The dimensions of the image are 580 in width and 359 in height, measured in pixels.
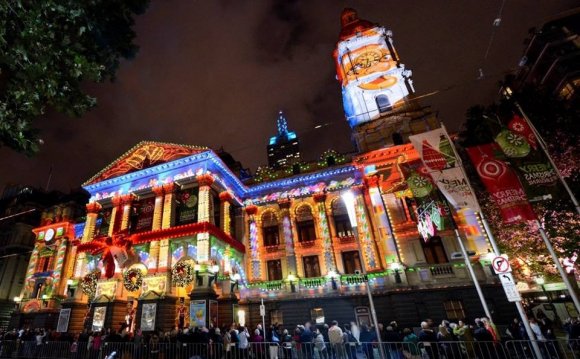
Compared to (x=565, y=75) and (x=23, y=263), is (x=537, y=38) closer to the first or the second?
(x=565, y=75)

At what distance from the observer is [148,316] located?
1978 centimetres

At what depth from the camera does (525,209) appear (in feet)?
35.0

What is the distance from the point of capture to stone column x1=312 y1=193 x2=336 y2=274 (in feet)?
76.9

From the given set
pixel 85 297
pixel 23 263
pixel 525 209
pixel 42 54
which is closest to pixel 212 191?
pixel 85 297

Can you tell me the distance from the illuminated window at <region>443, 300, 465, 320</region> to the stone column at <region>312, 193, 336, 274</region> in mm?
8104

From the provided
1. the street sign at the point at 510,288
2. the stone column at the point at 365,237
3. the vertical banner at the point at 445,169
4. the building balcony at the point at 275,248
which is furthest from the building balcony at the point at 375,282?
the street sign at the point at 510,288

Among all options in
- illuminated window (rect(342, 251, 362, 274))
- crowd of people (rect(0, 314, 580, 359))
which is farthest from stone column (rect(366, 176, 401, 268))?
crowd of people (rect(0, 314, 580, 359))

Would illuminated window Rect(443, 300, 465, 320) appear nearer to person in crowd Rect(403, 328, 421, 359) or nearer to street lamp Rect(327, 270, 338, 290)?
street lamp Rect(327, 270, 338, 290)

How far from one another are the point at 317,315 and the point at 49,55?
21.1 metres

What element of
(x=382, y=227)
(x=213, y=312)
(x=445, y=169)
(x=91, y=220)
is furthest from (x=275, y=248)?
(x=91, y=220)

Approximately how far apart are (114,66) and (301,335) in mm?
13566

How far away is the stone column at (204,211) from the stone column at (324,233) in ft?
30.3

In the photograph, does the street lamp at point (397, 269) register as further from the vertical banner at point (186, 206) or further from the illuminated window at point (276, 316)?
the vertical banner at point (186, 206)

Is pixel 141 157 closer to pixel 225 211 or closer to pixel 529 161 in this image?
pixel 225 211
